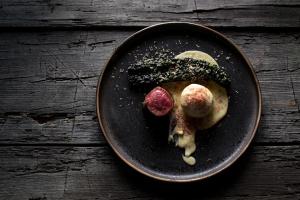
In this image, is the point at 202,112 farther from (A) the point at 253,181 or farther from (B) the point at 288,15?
(B) the point at 288,15

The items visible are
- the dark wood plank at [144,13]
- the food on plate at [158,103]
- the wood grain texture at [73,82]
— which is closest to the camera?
the food on plate at [158,103]

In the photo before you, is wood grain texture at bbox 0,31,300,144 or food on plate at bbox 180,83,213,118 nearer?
food on plate at bbox 180,83,213,118

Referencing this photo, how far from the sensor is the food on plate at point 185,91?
1.84 m

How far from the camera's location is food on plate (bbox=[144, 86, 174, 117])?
1824 millimetres

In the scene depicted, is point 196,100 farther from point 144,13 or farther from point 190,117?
point 144,13

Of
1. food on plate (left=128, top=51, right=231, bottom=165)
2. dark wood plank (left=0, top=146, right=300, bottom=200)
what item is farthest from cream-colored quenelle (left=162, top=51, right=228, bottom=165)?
dark wood plank (left=0, top=146, right=300, bottom=200)

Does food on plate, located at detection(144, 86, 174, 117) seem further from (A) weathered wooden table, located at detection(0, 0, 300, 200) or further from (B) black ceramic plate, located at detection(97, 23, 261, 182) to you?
(A) weathered wooden table, located at detection(0, 0, 300, 200)

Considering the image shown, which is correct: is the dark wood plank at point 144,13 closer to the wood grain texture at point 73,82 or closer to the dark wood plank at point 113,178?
the wood grain texture at point 73,82

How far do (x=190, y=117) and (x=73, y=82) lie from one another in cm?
50

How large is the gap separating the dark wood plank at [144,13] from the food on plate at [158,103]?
0.37m

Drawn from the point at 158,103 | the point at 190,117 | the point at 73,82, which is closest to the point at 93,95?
the point at 73,82

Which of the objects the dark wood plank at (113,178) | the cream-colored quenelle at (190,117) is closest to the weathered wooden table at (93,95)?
the dark wood plank at (113,178)

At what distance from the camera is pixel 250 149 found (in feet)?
6.28

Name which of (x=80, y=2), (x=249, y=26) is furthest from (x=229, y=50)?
(x=80, y=2)
